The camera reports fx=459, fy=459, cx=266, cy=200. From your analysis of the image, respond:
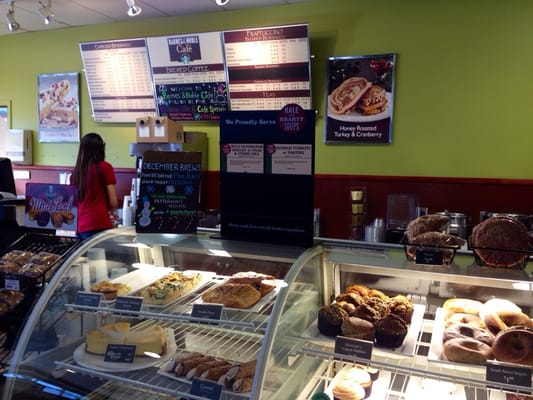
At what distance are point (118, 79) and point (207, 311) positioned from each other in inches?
162

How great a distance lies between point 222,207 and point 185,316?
0.42m

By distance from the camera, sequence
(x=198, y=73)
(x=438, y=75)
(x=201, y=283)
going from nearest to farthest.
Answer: (x=201, y=283), (x=438, y=75), (x=198, y=73)

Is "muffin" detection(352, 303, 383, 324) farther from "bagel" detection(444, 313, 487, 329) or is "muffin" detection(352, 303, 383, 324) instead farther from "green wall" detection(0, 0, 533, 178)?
"green wall" detection(0, 0, 533, 178)

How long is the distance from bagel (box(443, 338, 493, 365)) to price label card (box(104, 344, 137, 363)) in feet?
3.45

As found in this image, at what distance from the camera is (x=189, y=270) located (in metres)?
1.96

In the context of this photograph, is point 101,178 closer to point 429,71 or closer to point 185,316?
point 185,316

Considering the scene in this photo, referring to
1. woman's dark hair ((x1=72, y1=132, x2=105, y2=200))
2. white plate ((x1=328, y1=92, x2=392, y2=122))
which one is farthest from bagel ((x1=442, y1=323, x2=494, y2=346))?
woman's dark hair ((x1=72, y1=132, x2=105, y2=200))

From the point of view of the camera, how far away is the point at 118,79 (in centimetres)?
501

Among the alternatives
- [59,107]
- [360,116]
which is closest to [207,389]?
[360,116]

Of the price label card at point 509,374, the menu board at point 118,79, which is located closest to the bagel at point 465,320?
the price label card at point 509,374

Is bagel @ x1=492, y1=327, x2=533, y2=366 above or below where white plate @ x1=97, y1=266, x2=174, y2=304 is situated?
below

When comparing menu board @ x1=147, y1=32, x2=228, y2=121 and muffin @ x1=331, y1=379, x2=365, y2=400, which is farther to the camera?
menu board @ x1=147, y1=32, x2=228, y2=121

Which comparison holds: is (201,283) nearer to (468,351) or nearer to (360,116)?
(468,351)

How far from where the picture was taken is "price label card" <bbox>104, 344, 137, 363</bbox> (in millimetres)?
1619
